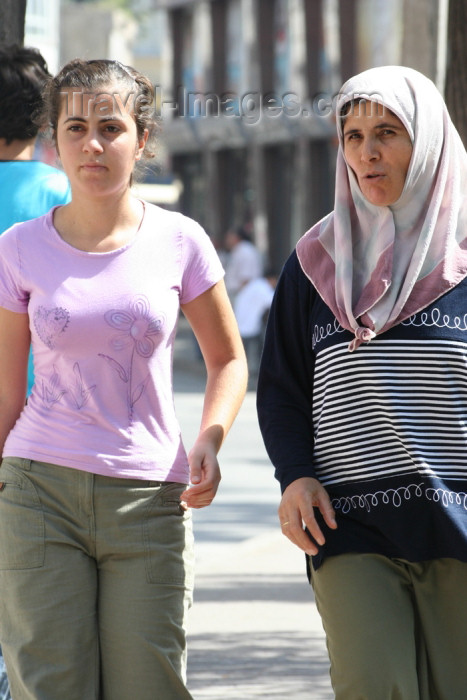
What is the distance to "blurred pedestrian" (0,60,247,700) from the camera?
3.65m

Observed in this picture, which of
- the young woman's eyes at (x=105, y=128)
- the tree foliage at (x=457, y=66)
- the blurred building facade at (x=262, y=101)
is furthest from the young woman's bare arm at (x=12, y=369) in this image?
the blurred building facade at (x=262, y=101)

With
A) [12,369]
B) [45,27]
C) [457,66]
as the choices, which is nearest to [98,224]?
[12,369]

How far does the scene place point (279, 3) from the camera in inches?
1398

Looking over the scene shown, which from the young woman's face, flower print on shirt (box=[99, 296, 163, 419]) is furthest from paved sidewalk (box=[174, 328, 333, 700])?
the young woman's face

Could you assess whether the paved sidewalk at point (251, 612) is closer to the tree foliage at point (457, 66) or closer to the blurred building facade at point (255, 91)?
the tree foliage at point (457, 66)

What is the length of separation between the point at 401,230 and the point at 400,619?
921mm

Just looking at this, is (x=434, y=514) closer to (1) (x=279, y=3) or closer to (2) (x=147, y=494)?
(2) (x=147, y=494)

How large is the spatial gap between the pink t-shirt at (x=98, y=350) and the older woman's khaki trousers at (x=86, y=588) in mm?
68

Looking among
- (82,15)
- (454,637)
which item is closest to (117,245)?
(454,637)

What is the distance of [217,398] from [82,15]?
1425 inches

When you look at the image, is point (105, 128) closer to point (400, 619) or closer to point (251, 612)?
point (400, 619)

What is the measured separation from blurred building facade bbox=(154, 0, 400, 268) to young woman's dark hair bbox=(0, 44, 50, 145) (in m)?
24.7

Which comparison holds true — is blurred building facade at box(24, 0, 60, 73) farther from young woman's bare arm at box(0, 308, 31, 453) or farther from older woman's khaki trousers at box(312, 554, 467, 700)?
older woman's khaki trousers at box(312, 554, 467, 700)

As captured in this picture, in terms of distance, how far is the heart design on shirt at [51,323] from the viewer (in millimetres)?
3668
